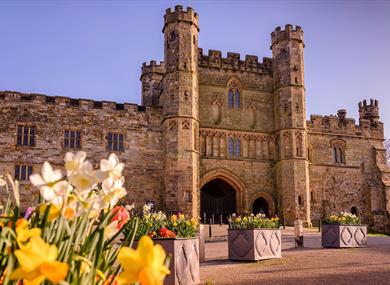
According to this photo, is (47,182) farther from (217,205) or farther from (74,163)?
(217,205)

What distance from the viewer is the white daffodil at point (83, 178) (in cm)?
170

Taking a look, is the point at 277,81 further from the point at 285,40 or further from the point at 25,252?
the point at 25,252

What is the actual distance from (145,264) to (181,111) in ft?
80.1

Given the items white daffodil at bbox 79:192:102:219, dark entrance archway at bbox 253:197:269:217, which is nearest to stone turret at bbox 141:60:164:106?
dark entrance archway at bbox 253:197:269:217

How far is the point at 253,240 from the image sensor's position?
11.3 meters

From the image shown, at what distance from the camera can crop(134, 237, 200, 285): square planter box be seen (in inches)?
298

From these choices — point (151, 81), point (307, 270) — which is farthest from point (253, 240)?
point (151, 81)

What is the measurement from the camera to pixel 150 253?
135 cm

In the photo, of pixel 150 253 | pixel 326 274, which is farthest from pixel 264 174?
pixel 150 253

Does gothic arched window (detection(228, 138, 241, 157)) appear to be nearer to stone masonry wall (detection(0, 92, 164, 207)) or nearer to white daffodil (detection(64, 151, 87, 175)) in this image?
stone masonry wall (detection(0, 92, 164, 207))

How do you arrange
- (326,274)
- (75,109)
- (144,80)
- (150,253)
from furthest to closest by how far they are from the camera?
(144,80), (75,109), (326,274), (150,253)

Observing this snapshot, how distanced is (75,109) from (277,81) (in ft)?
42.1

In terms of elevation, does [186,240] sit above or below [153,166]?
below

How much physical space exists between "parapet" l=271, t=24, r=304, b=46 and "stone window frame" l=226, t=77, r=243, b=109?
12.7 feet
